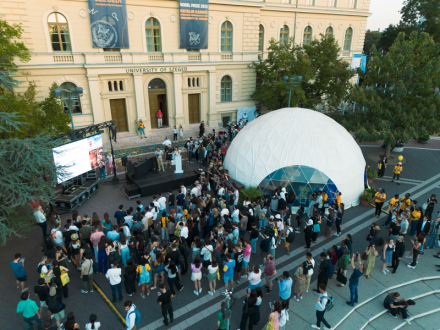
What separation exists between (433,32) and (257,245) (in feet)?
126

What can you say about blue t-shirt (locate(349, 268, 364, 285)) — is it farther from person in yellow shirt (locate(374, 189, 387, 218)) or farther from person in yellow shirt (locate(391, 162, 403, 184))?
person in yellow shirt (locate(391, 162, 403, 184))

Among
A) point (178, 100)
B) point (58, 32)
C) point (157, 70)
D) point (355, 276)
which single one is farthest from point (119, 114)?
point (355, 276)

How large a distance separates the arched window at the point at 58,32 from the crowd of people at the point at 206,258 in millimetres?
15589

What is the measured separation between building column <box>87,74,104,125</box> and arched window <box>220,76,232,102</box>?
12033 millimetres

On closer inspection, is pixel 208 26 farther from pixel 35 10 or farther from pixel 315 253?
pixel 315 253

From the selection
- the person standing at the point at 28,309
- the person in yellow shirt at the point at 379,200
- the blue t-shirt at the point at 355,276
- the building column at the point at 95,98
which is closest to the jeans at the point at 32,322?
the person standing at the point at 28,309

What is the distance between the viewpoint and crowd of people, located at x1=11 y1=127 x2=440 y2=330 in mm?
7859

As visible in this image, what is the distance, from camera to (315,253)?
Result: 11.8 metres

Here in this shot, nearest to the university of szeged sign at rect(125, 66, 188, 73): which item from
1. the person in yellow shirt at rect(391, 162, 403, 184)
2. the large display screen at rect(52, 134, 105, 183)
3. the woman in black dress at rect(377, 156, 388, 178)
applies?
the large display screen at rect(52, 134, 105, 183)

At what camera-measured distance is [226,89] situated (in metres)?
29.6

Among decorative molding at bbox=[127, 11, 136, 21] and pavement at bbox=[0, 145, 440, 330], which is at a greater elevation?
decorative molding at bbox=[127, 11, 136, 21]

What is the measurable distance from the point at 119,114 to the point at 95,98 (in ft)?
8.30

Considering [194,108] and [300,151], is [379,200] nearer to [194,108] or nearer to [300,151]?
[300,151]

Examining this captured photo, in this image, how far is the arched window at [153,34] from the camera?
2434cm
